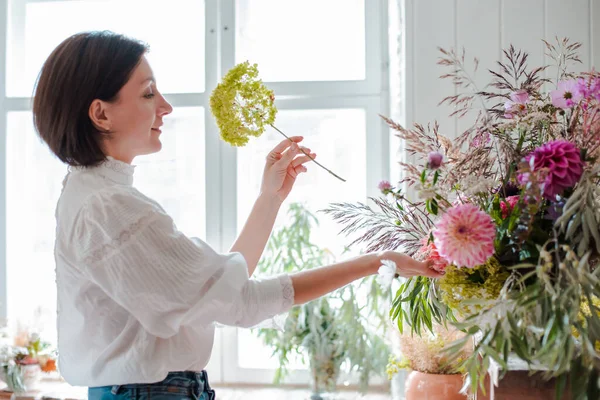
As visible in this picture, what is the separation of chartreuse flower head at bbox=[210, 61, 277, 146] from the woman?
0.14 meters

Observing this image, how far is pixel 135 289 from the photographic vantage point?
113 centimetres

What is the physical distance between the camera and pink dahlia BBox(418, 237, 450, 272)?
1.16 metres

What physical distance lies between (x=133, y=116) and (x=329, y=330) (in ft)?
4.09

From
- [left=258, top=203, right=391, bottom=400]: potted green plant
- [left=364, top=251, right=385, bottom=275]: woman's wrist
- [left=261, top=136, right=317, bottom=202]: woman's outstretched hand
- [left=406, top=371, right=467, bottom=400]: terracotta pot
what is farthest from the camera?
[left=258, top=203, right=391, bottom=400]: potted green plant

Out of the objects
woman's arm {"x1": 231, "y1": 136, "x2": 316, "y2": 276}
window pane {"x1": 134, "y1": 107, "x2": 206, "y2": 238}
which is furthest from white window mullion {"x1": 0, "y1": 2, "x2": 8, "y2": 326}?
woman's arm {"x1": 231, "y1": 136, "x2": 316, "y2": 276}

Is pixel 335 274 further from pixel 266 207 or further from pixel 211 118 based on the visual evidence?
pixel 211 118

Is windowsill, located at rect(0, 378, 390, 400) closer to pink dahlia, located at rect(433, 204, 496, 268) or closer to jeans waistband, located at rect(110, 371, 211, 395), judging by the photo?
jeans waistband, located at rect(110, 371, 211, 395)

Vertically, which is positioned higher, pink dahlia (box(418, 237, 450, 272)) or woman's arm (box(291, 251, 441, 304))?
pink dahlia (box(418, 237, 450, 272))

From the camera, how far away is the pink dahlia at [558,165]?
1.00 meters

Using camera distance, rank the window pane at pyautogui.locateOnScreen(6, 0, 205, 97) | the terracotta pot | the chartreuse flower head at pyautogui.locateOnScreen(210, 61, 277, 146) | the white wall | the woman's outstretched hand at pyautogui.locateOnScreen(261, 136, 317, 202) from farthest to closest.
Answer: the window pane at pyautogui.locateOnScreen(6, 0, 205, 97)
the white wall
the terracotta pot
the woman's outstretched hand at pyautogui.locateOnScreen(261, 136, 317, 202)
the chartreuse flower head at pyautogui.locateOnScreen(210, 61, 277, 146)

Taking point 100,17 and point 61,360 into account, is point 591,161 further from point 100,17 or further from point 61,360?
point 100,17

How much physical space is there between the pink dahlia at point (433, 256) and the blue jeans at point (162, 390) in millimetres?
506

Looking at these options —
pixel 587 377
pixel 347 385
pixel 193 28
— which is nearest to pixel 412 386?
pixel 347 385

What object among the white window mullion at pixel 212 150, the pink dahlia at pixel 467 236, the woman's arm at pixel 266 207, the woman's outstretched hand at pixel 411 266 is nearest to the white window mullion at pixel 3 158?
the white window mullion at pixel 212 150
